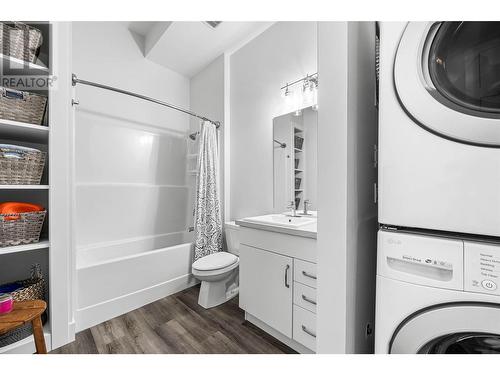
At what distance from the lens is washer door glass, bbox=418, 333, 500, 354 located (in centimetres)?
56

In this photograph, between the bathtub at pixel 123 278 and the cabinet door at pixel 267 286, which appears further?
the bathtub at pixel 123 278

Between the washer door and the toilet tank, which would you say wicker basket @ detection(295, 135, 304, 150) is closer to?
the toilet tank

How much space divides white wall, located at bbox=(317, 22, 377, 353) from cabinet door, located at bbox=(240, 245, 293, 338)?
0.57 metres

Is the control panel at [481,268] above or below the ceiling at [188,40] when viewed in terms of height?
below

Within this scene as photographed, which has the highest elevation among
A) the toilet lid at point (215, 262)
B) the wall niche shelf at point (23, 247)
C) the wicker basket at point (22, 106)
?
the wicker basket at point (22, 106)

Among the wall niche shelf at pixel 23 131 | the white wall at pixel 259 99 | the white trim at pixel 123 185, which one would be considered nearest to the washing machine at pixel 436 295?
the white wall at pixel 259 99

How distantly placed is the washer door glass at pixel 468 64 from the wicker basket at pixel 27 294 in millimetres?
2163

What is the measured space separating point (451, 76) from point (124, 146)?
2827 millimetres

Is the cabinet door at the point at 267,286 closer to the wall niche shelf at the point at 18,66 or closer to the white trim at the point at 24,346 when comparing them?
the white trim at the point at 24,346

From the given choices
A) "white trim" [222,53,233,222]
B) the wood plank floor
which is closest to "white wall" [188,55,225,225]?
"white trim" [222,53,233,222]

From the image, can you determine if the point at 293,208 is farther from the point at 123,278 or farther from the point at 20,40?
the point at 20,40

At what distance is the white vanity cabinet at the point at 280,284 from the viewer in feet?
4.09

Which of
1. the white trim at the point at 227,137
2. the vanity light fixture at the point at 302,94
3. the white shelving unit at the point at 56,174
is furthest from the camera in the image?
the white trim at the point at 227,137
